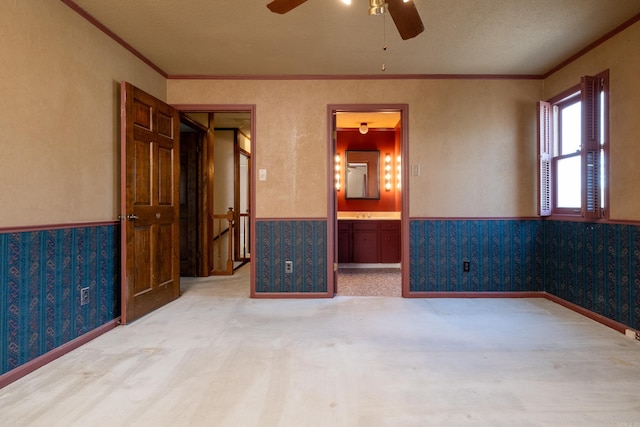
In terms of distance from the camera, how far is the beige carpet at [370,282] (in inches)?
167

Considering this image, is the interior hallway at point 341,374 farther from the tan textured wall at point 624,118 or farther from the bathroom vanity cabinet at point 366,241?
the bathroom vanity cabinet at point 366,241

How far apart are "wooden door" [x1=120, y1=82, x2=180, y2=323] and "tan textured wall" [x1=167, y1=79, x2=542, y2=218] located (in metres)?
0.74

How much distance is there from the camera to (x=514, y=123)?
12.9ft

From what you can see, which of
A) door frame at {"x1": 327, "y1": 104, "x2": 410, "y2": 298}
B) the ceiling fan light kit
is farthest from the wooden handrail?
the ceiling fan light kit

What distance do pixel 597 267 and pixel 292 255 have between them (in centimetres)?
294

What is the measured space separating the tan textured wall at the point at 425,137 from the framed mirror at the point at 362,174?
2.33m

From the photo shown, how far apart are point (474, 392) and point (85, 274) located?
282 cm

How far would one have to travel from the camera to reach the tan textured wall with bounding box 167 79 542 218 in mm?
3943

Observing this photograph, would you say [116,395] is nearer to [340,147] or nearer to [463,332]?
[463,332]

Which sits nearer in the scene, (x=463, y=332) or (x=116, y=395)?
(x=116, y=395)

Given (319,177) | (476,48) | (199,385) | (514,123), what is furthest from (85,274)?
(514,123)

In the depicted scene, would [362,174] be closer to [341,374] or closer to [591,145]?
[591,145]

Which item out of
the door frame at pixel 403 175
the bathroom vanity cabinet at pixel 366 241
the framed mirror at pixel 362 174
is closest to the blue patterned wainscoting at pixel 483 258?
the door frame at pixel 403 175

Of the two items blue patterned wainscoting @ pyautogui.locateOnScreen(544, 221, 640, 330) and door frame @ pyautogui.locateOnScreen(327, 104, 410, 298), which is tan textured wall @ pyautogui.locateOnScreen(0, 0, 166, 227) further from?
blue patterned wainscoting @ pyautogui.locateOnScreen(544, 221, 640, 330)
